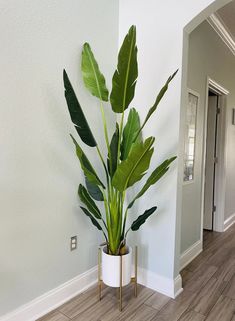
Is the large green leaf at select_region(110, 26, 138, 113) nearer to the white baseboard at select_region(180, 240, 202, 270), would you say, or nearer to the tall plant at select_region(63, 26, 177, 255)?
the tall plant at select_region(63, 26, 177, 255)

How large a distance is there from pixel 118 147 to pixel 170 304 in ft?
4.41

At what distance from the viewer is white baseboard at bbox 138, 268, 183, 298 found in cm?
211

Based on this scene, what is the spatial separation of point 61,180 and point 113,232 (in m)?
0.58

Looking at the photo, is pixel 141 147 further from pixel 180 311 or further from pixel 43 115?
pixel 180 311

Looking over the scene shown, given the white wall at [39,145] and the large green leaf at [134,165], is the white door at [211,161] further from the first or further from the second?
the large green leaf at [134,165]

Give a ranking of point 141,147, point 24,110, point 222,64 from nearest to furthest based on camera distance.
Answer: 1. point 141,147
2. point 24,110
3. point 222,64

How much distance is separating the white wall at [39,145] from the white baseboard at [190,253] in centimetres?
113

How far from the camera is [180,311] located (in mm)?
1913

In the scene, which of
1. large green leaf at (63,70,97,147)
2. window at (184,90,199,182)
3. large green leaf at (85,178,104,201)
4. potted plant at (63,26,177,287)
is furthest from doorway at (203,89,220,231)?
large green leaf at (63,70,97,147)

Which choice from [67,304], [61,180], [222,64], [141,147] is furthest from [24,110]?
[222,64]

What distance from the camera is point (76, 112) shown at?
165 centimetres

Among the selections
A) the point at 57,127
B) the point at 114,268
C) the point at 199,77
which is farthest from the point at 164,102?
the point at 114,268

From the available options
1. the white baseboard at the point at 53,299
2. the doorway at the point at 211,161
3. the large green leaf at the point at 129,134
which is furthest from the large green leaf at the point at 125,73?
the doorway at the point at 211,161

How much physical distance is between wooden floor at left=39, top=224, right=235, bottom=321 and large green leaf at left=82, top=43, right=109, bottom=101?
1638 mm
